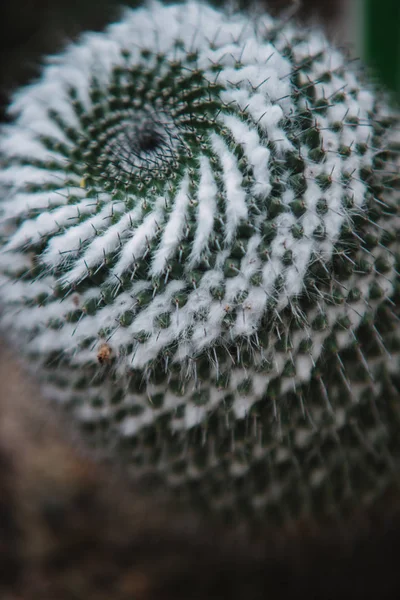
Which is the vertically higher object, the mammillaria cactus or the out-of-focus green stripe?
the mammillaria cactus

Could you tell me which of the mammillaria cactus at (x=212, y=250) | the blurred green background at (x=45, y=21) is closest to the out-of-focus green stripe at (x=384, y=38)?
the blurred green background at (x=45, y=21)

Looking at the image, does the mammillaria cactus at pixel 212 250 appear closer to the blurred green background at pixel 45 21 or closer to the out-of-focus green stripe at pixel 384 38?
the out-of-focus green stripe at pixel 384 38

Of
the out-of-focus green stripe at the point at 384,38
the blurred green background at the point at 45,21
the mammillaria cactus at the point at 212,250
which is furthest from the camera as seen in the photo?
the blurred green background at the point at 45,21

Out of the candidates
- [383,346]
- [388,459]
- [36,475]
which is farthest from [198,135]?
[36,475]

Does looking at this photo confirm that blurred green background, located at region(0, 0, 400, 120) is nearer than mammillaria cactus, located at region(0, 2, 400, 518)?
No

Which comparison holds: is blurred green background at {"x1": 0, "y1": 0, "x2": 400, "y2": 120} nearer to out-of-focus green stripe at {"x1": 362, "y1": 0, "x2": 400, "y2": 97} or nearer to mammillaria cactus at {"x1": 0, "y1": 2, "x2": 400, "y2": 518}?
out-of-focus green stripe at {"x1": 362, "y1": 0, "x2": 400, "y2": 97}

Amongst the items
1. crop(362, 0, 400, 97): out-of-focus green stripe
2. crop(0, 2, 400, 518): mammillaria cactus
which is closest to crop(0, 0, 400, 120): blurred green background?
crop(362, 0, 400, 97): out-of-focus green stripe

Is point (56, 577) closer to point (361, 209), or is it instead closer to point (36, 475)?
point (36, 475)
